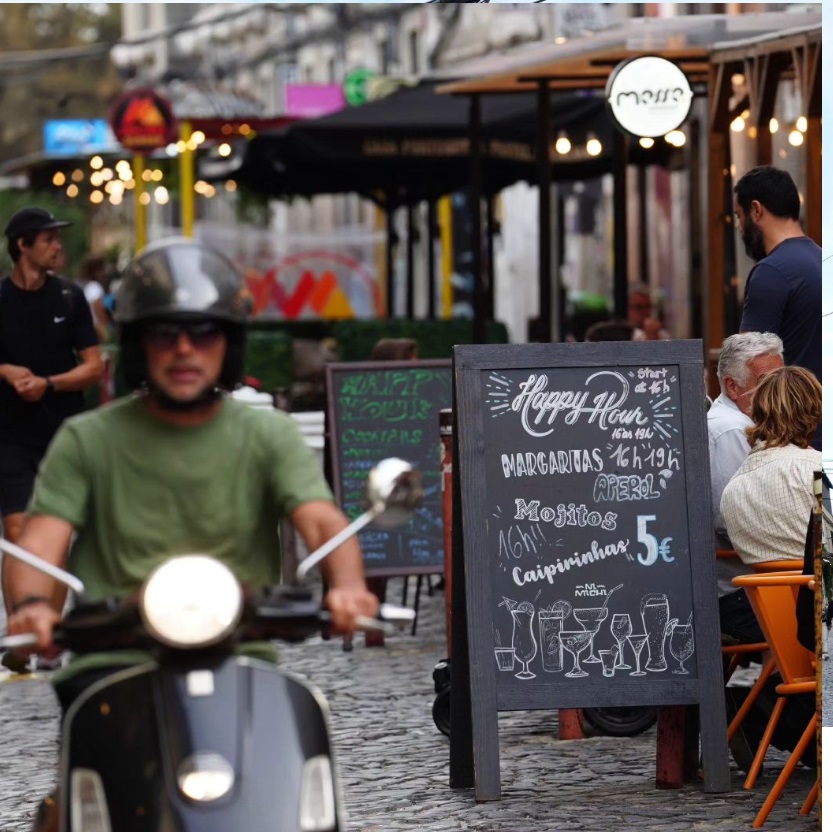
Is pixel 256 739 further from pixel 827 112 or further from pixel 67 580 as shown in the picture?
pixel 827 112

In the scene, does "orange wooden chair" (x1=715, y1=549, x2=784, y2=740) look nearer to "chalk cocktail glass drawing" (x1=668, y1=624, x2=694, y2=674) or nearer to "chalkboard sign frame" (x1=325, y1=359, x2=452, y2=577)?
"chalk cocktail glass drawing" (x1=668, y1=624, x2=694, y2=674)

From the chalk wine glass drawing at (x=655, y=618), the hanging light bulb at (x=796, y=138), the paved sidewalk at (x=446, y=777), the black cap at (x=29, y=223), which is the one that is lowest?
the paved sidewalk at (x=446, y=777)

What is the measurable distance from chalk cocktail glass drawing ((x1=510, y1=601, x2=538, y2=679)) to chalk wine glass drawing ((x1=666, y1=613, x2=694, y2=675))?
436 mm

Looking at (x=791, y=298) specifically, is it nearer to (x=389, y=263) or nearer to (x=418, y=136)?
(x=418, y=136)

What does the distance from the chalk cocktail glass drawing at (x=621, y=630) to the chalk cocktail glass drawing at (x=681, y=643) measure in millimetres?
137

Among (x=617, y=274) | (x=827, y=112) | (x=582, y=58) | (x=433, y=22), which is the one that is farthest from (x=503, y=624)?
(x=433, y=22)

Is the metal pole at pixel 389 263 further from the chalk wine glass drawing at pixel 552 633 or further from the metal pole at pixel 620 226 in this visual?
the chalk wine glass drawing at pixel 552 633

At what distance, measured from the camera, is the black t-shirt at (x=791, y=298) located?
24.2 feet

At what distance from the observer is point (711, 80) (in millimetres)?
11594

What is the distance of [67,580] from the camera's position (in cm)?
385

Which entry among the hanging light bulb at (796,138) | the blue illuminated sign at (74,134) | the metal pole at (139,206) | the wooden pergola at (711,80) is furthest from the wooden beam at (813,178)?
the blue illuminated sign at (74,134)

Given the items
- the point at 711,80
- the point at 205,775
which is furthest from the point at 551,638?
the point at 711,80

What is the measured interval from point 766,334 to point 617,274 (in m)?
7.54

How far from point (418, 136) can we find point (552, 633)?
972 cm
